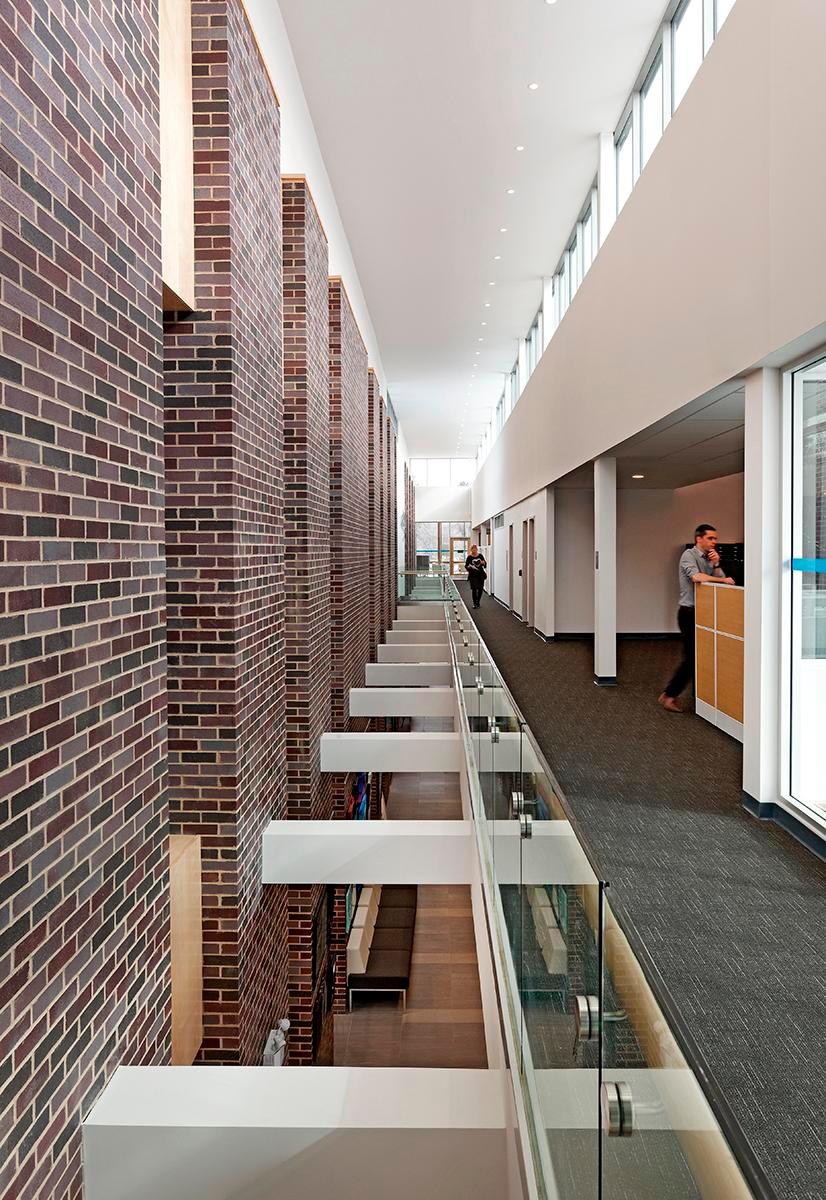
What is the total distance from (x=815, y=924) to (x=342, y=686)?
6.68m

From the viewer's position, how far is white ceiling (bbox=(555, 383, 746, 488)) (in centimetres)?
668

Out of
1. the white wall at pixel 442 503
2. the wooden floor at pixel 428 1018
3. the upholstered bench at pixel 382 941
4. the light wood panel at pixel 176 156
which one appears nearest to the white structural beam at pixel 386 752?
the wooden floor at pixel 428 1018

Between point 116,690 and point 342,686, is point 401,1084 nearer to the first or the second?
point 116,690

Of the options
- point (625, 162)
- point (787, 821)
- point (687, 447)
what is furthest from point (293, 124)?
point (787, 821)

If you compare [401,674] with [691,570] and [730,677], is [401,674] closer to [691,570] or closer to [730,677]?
[691,570]

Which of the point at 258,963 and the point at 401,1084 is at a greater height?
the point at 401,1084

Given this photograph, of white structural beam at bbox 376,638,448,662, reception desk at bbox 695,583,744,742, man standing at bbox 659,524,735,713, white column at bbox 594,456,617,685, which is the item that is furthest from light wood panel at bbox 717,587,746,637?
white structural beam at bbox 376,638,448,662

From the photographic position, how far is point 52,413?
2512 mm

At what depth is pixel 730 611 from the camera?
7441 mm

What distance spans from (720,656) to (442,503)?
35.5 meters

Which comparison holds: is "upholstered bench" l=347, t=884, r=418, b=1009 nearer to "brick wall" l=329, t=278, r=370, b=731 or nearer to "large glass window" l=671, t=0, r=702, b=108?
"brick wall" l=329, t=278, r=370, b=731

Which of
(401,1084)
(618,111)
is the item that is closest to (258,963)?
(401,1084)

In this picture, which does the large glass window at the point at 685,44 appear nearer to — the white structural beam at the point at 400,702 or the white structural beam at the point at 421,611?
the white structural beam at the point at 400,702

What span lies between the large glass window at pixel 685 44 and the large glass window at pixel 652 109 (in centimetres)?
36
